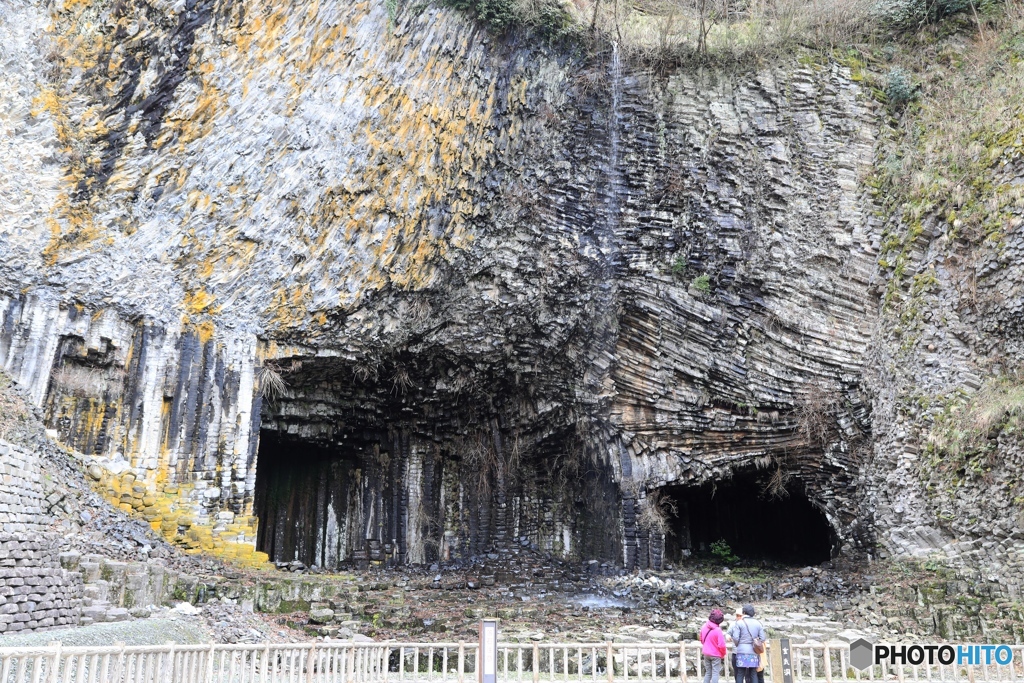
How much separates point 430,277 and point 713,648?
1052 centimetres

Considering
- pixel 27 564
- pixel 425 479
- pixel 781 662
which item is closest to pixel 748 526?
pixel 425 479

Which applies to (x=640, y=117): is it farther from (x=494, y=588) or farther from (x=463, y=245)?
(x=494, y=588)

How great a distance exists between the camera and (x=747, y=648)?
6715mm

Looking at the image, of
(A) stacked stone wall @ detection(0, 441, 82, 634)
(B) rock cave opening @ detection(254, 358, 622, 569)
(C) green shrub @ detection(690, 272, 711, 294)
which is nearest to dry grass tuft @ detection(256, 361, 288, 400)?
(B) rock cave opening @ detection(254, 358, 622, 569)

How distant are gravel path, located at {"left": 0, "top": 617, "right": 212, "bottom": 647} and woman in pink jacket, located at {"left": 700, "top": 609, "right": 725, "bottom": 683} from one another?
4.98m

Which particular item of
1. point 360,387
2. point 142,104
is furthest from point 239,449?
point 142,104

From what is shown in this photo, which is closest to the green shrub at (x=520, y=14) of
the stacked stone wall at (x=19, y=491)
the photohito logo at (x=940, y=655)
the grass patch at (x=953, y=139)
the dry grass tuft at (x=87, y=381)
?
the grass patch at (x=953, y=139)

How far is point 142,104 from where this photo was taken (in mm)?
14242

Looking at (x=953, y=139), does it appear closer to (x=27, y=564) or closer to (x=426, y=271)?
(x=426, y=271)

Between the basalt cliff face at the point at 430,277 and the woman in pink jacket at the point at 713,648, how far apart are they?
7.87 m

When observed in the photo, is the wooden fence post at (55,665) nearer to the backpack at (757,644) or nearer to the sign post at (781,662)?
the backpack at (757,644)

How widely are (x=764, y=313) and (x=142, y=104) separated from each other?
12080 mm

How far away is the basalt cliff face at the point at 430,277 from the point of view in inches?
555

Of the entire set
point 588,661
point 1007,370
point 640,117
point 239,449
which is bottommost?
point 588,661
